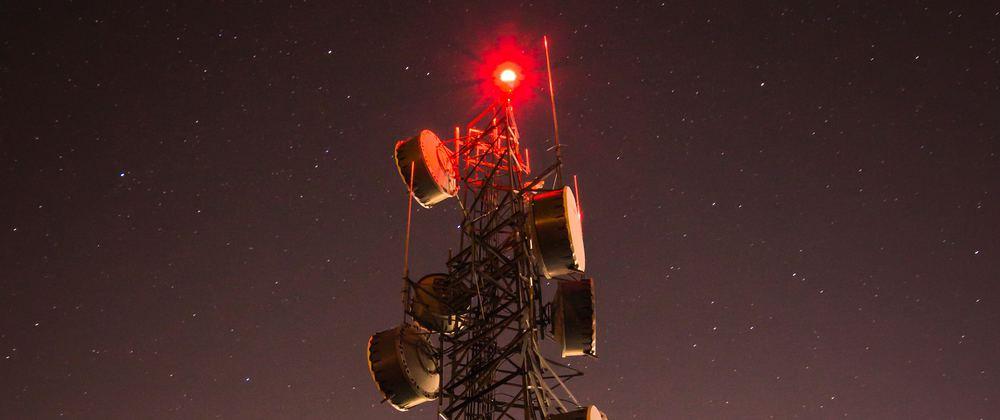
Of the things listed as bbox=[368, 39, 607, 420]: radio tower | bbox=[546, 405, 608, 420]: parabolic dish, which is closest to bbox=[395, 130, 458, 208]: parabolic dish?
bbox=[368, 39, 607, 420]: radio tower

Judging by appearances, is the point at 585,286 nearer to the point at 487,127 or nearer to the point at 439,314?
the point at 439,314

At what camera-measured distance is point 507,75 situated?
15.6 metres

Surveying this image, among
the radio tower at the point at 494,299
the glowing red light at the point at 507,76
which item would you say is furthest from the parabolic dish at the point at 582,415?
the glowing red light at the point at 507,76

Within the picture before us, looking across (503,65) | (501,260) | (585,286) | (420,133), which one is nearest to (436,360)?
(501,260)

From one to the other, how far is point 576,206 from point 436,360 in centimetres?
352

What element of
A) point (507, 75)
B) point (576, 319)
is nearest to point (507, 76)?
point (507, 75)

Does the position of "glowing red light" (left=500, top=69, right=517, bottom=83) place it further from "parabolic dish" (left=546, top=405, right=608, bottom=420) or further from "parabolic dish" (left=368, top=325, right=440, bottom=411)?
"parabolic dish" (left=546, top=405, right=608, bottom=420)

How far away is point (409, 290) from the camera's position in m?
14.4

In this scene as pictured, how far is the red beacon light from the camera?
15609 mm

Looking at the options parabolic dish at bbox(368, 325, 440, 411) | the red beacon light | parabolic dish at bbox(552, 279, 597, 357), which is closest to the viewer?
parabolic dish at bbox(552, 279, 597, 357)

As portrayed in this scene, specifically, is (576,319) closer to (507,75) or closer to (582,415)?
(582,415)

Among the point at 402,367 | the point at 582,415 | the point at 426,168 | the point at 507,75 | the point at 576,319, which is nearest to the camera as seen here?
the point at 582,415

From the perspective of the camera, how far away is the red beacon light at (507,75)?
615 inches

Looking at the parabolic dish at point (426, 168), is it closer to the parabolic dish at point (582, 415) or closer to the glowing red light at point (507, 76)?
the glowing red light at point (507, 76)
